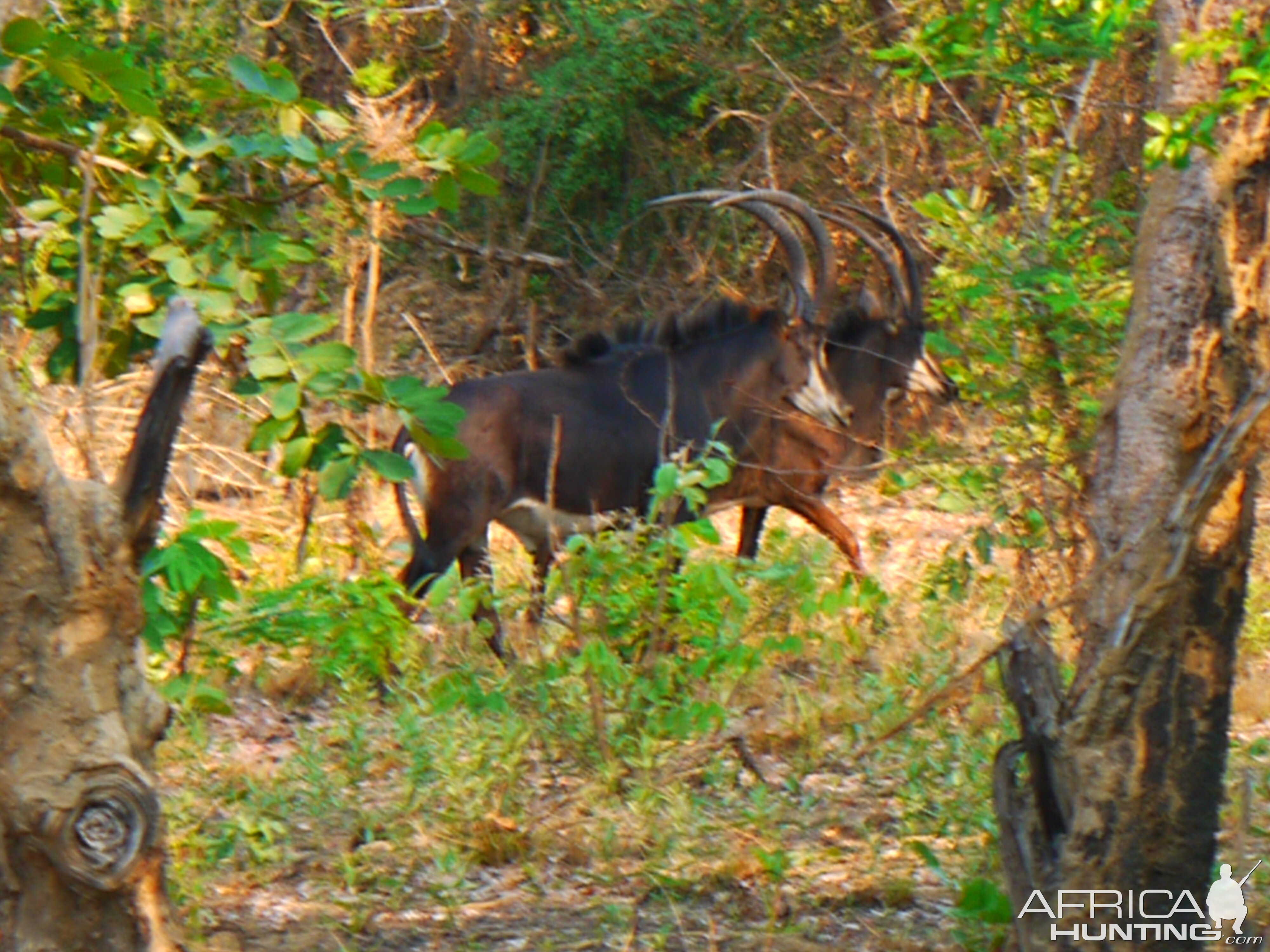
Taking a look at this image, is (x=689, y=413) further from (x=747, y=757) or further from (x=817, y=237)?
(x=747, y=757)

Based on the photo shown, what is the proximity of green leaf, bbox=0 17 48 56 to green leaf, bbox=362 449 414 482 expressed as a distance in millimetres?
841

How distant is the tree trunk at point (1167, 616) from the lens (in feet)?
9.48

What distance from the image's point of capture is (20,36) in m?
2.64

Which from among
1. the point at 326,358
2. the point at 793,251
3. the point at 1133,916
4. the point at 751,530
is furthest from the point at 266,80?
the point at 751,530

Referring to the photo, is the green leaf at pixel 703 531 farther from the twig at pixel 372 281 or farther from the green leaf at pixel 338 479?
the twig at pixel 372 281

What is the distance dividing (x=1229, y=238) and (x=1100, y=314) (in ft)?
5.20

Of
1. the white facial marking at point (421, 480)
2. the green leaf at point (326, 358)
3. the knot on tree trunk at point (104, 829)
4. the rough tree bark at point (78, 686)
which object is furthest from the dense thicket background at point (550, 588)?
the knot on tree trunk at point (104, 829)

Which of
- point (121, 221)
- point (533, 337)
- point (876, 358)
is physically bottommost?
point (121, 221)

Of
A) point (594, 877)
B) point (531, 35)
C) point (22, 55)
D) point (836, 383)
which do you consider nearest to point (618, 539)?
point (594, 877)

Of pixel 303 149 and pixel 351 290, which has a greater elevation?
pixel 351 290

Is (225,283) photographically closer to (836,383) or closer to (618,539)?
(618,539)

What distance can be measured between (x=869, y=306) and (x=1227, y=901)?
6.14 m

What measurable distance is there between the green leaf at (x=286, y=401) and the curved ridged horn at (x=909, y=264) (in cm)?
585

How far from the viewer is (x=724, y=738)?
4.68 metres
